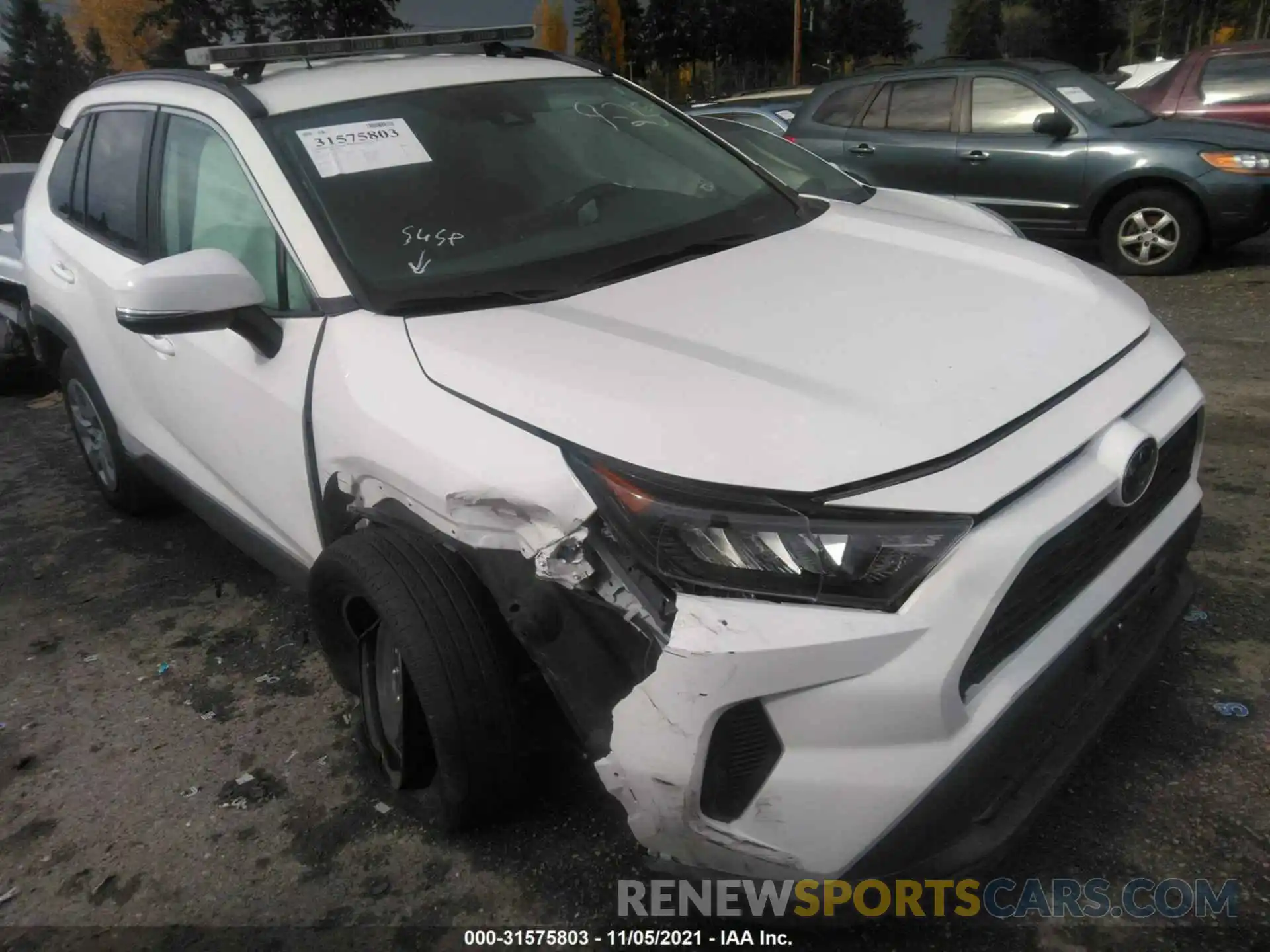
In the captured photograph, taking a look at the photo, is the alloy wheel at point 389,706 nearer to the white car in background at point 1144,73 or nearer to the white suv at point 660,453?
the white suv at point 660,453

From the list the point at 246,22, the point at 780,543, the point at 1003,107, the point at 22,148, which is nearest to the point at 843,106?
the point at 1003,107

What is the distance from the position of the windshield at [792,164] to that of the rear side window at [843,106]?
92.1 inches

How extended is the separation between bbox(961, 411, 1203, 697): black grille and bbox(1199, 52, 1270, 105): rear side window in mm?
7576

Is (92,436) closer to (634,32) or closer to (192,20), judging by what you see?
(192,20)

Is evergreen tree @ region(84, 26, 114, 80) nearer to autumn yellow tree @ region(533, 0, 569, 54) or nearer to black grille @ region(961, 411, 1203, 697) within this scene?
autumn yellow tree @ region(533, 0, 569, 54)

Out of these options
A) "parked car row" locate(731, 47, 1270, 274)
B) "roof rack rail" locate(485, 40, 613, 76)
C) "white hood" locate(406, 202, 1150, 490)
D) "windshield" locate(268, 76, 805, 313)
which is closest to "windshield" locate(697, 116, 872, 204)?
"parked car row" locate(731, 47, 1270, 274)

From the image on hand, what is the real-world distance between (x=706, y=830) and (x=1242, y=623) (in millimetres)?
2007

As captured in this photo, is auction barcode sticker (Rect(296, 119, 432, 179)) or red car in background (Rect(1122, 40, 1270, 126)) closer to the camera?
auction barcode sticker (Rect(296, 119, 432, 179))

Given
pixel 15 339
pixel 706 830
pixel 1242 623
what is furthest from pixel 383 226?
pixel 15 339

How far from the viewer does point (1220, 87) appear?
821 centimetres

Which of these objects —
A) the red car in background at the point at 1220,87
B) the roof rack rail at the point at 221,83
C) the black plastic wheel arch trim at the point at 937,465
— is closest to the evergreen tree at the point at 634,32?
the red car in background at the point at 1220,87

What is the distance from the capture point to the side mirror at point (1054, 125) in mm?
7066

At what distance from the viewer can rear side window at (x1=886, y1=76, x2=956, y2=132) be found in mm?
7699

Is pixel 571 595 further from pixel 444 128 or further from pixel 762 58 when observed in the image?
pixel 762 58
